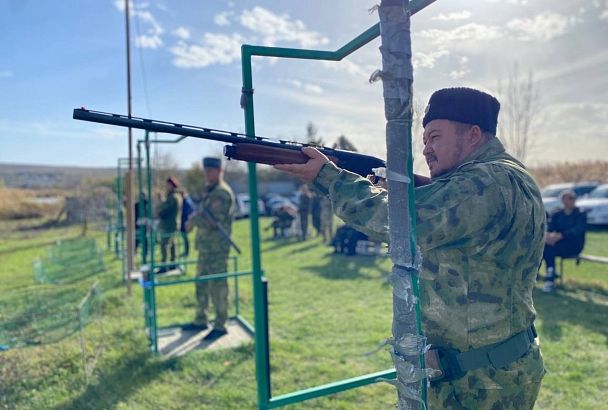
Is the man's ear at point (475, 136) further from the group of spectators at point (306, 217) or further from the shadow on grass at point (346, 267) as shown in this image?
the group of spectators at point (306, 217)

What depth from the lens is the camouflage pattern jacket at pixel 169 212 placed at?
1009 cm

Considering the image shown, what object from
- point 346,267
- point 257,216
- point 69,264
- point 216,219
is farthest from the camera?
point 69,264

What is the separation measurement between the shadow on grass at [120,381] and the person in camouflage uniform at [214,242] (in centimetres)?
100

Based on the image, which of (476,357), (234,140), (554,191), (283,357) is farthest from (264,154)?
(554,191)

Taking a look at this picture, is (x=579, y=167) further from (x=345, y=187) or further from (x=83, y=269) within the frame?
(x=345, y=187)

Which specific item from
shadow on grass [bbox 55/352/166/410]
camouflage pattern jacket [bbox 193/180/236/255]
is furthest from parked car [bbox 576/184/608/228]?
shadow on grass [bbox 55/352/166/410]

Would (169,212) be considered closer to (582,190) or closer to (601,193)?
(601,193)

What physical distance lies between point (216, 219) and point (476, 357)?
440 centimetres

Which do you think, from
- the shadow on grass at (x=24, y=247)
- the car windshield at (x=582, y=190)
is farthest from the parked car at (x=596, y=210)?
the shadow on grass at (x=24, y=247)

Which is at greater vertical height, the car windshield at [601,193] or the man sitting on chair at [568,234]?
the car windshield at [601,193]

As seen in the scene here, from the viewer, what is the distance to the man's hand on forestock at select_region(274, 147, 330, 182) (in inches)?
63.9

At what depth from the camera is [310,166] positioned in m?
1.63

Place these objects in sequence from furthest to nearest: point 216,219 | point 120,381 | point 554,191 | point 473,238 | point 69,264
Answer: point 554,191, point 69,264, point 216,219, point 120,381, point 473,238

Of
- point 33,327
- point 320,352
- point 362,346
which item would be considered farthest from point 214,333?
point 33,327
